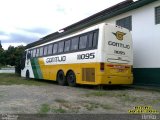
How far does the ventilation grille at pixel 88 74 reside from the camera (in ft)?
50.8

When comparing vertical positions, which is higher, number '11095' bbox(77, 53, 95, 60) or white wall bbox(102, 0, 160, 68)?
white wall bbox(102, 0, 160, 68)

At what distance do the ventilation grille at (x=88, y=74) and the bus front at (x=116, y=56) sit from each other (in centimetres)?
77

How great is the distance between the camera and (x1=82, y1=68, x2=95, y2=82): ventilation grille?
15.5 meters

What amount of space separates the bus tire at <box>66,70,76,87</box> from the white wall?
3.63 metres

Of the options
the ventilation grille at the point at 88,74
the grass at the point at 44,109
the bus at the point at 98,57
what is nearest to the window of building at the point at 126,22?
the bus at the point at 98,57

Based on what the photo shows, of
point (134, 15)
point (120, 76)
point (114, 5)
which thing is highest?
point (114, 5)

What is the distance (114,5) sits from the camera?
2788 centimetres

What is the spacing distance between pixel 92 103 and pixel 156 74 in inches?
262

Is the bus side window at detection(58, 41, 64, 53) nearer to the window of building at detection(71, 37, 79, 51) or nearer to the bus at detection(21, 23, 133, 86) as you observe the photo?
the bus at detection(21, 23, 133, 86)

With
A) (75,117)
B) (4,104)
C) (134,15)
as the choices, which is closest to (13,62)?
(134,15)

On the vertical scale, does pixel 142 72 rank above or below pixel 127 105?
above

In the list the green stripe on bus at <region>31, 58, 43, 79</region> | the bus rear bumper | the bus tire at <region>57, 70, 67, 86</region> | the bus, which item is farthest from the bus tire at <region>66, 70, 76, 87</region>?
the green stripe on bus at <region>31, 58, 43, 79</region>

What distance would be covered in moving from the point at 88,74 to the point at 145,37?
3.88m

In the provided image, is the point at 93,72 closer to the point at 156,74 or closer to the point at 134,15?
the point at 156,74
